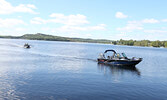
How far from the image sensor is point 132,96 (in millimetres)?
24281

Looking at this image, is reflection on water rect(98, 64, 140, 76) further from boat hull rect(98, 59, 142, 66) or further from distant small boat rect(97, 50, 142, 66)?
distant small boat rect(97, 50, 142, 66)

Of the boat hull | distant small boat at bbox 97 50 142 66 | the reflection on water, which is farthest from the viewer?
distant small boat at bbox 97 50 142 66

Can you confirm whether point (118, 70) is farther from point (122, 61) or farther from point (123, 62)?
point (122, 61)

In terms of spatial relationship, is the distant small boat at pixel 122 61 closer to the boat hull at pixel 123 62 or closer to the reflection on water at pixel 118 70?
the boat hull at pixel 123 62

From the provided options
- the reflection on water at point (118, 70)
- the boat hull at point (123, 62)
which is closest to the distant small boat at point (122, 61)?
the boat hull at point (123, 62)

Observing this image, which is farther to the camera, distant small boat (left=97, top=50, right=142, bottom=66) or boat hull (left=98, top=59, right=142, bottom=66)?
distant small boat (left=97, top=50, right=142, bottom=66)

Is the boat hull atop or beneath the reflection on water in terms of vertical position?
atop

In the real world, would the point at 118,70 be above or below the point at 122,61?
below

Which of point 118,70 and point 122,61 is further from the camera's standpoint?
point 122,61

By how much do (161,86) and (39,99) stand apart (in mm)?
21119

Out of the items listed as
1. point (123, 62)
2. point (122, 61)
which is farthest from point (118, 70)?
point (122, 61)

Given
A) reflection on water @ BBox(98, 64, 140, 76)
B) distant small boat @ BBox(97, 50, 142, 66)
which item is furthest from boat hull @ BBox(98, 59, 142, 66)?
reflection on water @ BBox(98, 64, 140, 76)

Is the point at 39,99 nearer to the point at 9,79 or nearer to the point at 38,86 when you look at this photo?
the point at 38,86

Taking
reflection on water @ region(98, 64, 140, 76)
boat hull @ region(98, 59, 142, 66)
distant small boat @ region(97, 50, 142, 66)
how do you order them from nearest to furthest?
reflection on water @ region(98, 64, 140, 76) → boat hull @ region(98, 59, 142, 66) → distant small boat @ region(97, 50, 142, 66)
